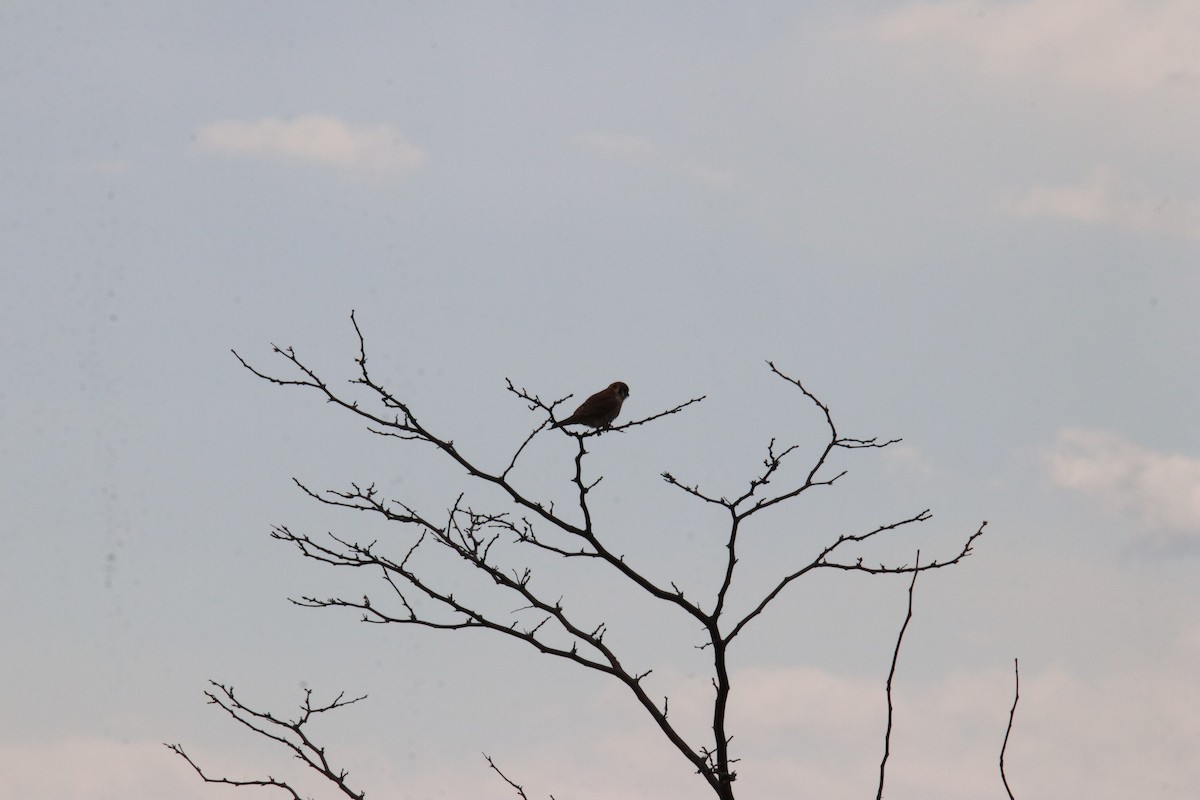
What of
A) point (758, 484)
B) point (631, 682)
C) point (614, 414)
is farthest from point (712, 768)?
point (614, 414)

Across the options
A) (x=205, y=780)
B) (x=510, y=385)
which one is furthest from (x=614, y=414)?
(x=205, y=780)

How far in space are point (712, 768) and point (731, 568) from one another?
102 centimetres

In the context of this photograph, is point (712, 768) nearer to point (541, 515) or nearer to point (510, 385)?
point (541, 515)

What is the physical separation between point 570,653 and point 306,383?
2.24 meters

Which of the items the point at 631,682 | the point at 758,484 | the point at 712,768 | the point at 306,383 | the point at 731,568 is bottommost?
the point at 712,768

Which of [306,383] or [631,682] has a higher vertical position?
[306,383]

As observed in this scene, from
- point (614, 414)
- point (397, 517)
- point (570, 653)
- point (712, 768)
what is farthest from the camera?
point (614, 414)

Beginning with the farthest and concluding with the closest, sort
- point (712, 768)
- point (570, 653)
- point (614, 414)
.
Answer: point (614, 414) → point (570, 653) → point (712, 768)

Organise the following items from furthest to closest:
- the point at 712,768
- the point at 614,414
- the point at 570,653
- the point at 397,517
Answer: the point at 614,414
the point at 397,517
the point at 570,653
the point at 712,768

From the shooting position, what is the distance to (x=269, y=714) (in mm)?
8164

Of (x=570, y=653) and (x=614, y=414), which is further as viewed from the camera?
(x=614, y=414)

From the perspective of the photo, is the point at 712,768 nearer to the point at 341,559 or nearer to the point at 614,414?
the point at 341,559

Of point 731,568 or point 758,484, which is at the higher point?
point 758,484

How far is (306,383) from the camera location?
799 cm
